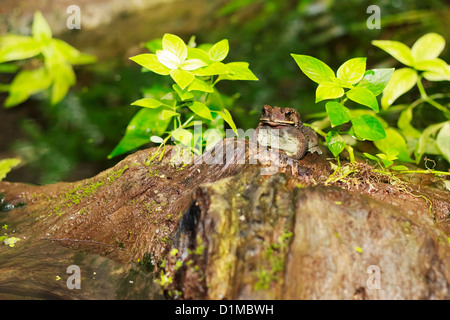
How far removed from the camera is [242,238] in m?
1.96

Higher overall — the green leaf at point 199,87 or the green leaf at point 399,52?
the green leaf at point 399,52

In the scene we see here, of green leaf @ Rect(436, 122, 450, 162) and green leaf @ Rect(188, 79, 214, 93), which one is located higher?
green leaf @ Rect(188, 79, 214, 93)

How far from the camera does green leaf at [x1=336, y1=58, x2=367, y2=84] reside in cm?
246

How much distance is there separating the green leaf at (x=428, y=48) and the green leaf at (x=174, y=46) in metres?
2.01

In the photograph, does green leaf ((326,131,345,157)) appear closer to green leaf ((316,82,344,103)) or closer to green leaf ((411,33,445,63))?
green leaf ((316,82,344,103))

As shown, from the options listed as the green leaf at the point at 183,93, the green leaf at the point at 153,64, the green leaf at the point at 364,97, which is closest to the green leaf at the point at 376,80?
the green leaf at the point at 364,97

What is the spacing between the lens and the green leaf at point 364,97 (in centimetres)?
238

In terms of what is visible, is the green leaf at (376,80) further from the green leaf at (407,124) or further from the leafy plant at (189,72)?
the green leaf at (407,124)

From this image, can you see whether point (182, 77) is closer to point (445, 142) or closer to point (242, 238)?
point (242, 238)

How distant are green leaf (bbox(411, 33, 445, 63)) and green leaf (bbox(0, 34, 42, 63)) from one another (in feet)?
12.4

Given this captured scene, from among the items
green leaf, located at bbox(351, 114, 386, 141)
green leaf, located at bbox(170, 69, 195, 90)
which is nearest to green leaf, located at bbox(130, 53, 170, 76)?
green leaf, located at bbox(170, 69, 195, 90)

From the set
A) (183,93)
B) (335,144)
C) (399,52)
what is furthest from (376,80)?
(183,93)
